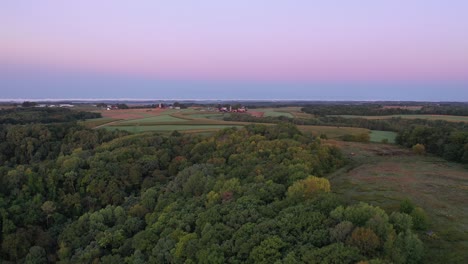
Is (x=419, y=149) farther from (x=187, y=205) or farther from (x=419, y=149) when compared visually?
(x=187, y=205)

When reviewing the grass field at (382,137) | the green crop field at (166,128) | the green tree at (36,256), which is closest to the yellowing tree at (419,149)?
the grass field at (382,137)

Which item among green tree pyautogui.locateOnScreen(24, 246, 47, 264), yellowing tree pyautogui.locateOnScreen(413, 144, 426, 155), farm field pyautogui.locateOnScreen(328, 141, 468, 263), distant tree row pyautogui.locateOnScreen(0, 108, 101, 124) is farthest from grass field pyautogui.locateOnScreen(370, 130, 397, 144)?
distant tree row pyautogui.locateOnScreen(0, 108, 101, 124)

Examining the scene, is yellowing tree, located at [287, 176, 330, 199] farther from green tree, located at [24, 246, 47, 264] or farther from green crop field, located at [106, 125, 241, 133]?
green crop field, located at [106, 125, 241, 133]

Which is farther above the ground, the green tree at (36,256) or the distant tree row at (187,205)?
the distant tree row at (187,205)

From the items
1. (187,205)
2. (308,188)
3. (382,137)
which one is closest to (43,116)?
(187,205)

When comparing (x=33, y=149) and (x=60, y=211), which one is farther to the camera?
(x=33, y=149)

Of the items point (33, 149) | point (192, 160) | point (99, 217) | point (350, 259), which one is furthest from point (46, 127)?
point (350, 259)

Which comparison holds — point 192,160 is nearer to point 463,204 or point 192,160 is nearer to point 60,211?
point 60,211

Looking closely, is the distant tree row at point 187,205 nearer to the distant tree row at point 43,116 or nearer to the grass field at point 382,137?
the distant tree row at point 43,116
